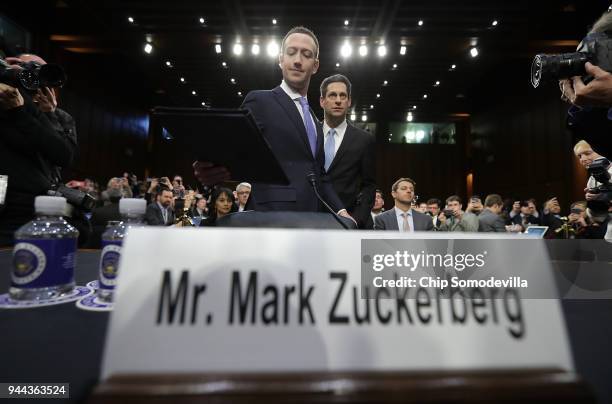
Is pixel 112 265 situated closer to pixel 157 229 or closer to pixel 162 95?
pixel 157 229

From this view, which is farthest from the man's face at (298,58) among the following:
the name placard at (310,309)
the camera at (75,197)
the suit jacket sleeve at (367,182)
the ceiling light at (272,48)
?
the ceiling light at (272,48)

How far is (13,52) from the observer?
1178mm

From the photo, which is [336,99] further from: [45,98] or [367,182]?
[45,98]

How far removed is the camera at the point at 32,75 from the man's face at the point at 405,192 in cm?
272

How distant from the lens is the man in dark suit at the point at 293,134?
3.12 ft

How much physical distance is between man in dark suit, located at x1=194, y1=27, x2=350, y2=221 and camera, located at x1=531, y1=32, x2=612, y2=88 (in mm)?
654

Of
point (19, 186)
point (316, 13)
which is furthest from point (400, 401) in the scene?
point (316, 13)

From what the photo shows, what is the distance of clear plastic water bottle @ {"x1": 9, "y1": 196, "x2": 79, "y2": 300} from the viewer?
55 cm

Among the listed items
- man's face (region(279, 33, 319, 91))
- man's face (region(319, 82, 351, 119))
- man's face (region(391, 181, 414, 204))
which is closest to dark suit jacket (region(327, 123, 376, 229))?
man's face (region(319, 82, 351, 119))

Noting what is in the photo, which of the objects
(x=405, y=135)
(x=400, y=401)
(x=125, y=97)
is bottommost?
(x=400, y=401)

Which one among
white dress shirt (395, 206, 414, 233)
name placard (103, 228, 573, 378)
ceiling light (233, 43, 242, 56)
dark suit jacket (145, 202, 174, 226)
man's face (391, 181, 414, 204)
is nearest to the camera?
name placard (103, 228, 573, 378)

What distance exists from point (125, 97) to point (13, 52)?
370 inches

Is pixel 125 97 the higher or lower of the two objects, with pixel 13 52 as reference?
higher

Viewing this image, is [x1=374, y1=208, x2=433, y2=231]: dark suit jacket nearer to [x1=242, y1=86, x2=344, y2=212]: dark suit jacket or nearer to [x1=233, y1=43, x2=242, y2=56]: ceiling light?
[x1=242, y1=86, x2=344, y2=212]: dark suit jacket
